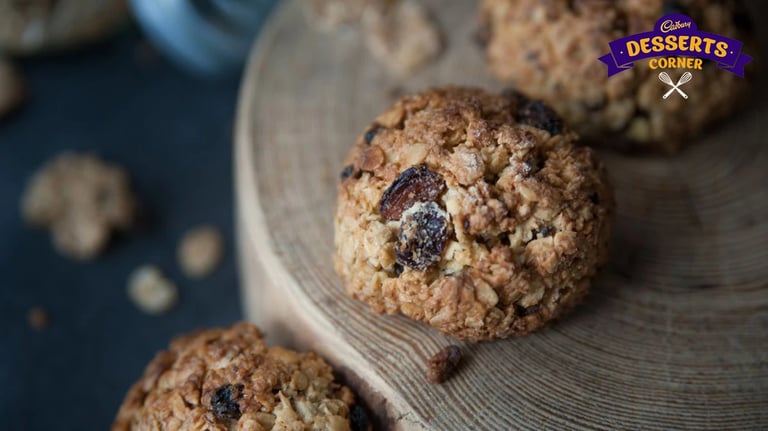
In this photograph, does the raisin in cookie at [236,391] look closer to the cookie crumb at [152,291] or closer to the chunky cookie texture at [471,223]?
the chunky cookie texture at [471,223]

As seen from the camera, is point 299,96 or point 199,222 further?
point 199,222

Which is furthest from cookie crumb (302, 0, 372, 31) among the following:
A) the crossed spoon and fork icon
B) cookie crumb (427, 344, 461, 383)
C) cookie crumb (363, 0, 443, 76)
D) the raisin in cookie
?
cookie crumb (427, 344, 461, 383)

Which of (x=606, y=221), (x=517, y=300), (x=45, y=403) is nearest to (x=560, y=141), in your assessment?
(x=606, y=221)

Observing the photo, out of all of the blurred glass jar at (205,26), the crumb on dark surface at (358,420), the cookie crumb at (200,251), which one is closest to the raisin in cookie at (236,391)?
the crumb on dark surface at (358,420)

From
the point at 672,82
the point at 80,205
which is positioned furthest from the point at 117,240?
the point at 672,82

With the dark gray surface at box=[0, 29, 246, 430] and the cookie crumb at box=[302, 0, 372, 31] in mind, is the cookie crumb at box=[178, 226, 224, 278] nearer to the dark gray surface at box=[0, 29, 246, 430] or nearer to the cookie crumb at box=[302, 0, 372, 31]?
the dark gray surface at box=[0, 29, 246, 430]

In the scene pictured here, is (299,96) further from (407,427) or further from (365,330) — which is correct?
(407,427)

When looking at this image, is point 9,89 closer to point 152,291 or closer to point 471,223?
point 152,291
